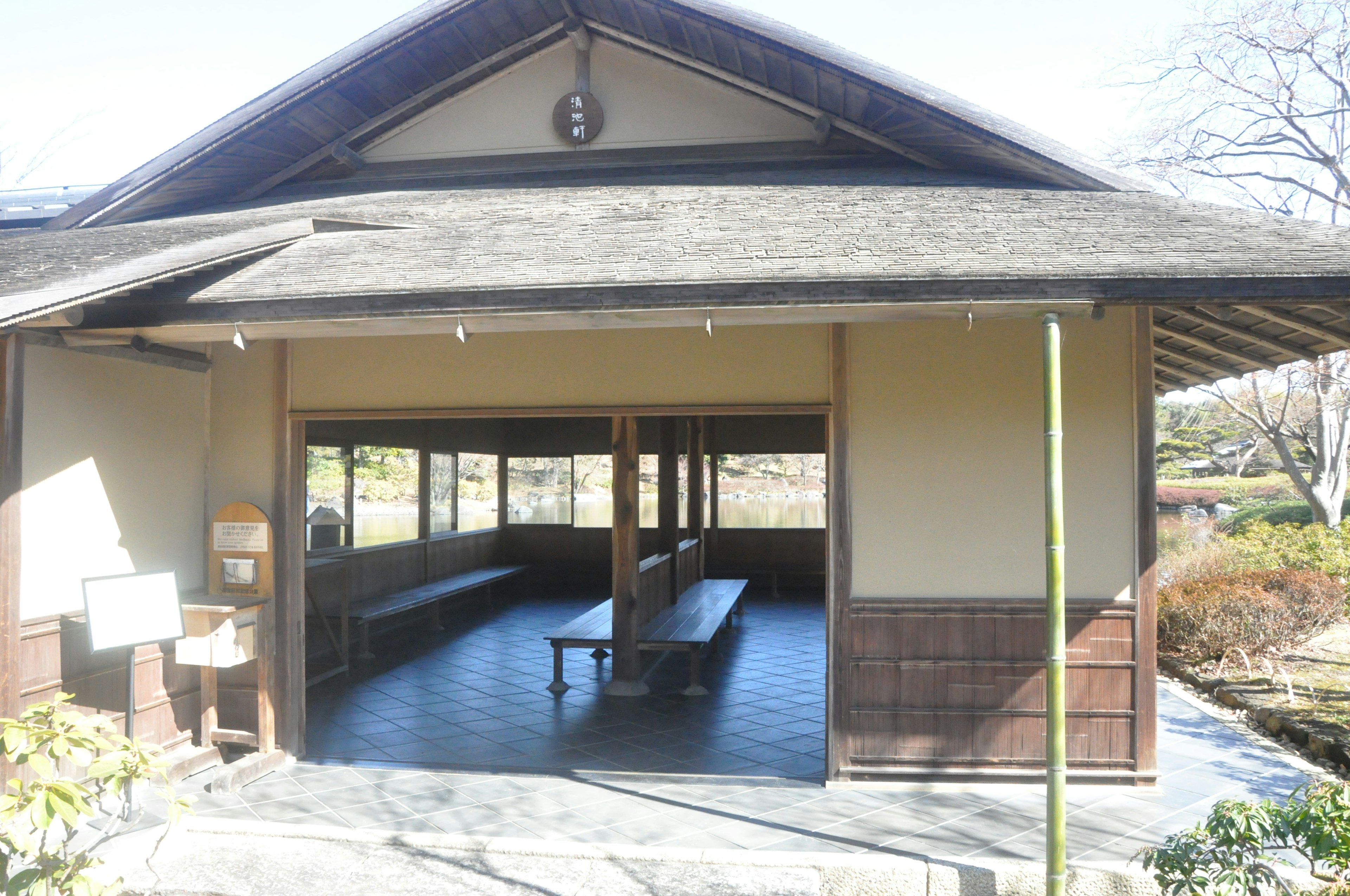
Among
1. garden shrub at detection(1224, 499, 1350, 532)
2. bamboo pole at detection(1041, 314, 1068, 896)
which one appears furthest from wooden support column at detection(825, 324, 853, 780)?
garden shrub at detection(1224, 499, 1350, 532)

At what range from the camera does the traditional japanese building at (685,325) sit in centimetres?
430

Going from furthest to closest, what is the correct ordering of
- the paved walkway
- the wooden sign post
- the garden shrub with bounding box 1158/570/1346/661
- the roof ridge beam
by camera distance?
the garden shrub with bounding box 1158/570/1346/661
the roof ridge beam
the wooden sign post
the paved walkway

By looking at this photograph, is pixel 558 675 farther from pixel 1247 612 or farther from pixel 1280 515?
pixel 1280 515

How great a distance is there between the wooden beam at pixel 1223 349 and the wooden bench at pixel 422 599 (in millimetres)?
7070

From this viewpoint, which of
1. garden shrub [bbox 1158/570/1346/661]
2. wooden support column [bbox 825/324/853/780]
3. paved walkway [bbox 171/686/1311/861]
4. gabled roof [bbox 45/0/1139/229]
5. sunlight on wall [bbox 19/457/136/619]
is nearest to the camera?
paved walkway [bbox 171/686/1311/861]

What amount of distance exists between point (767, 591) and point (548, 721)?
755cm

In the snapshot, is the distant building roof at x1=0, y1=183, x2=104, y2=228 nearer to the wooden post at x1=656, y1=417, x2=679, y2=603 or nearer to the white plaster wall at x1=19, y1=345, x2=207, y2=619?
the white plaster wall at x1=19, y1=345, x2=207, y2=619

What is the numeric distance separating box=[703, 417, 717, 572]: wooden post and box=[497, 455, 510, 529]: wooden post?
10.2 feet

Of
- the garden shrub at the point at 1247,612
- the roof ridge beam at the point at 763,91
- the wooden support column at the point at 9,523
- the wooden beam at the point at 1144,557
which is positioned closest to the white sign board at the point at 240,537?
the wooden support column at the point at 9,523


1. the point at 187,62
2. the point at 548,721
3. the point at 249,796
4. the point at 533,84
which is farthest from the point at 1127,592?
the point at 187,62

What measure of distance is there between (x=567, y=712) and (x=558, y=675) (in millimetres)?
724

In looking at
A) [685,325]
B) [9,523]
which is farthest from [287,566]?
[685,325]

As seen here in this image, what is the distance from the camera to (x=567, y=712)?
6.71 metres

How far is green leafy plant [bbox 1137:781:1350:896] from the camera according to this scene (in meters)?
2.78
